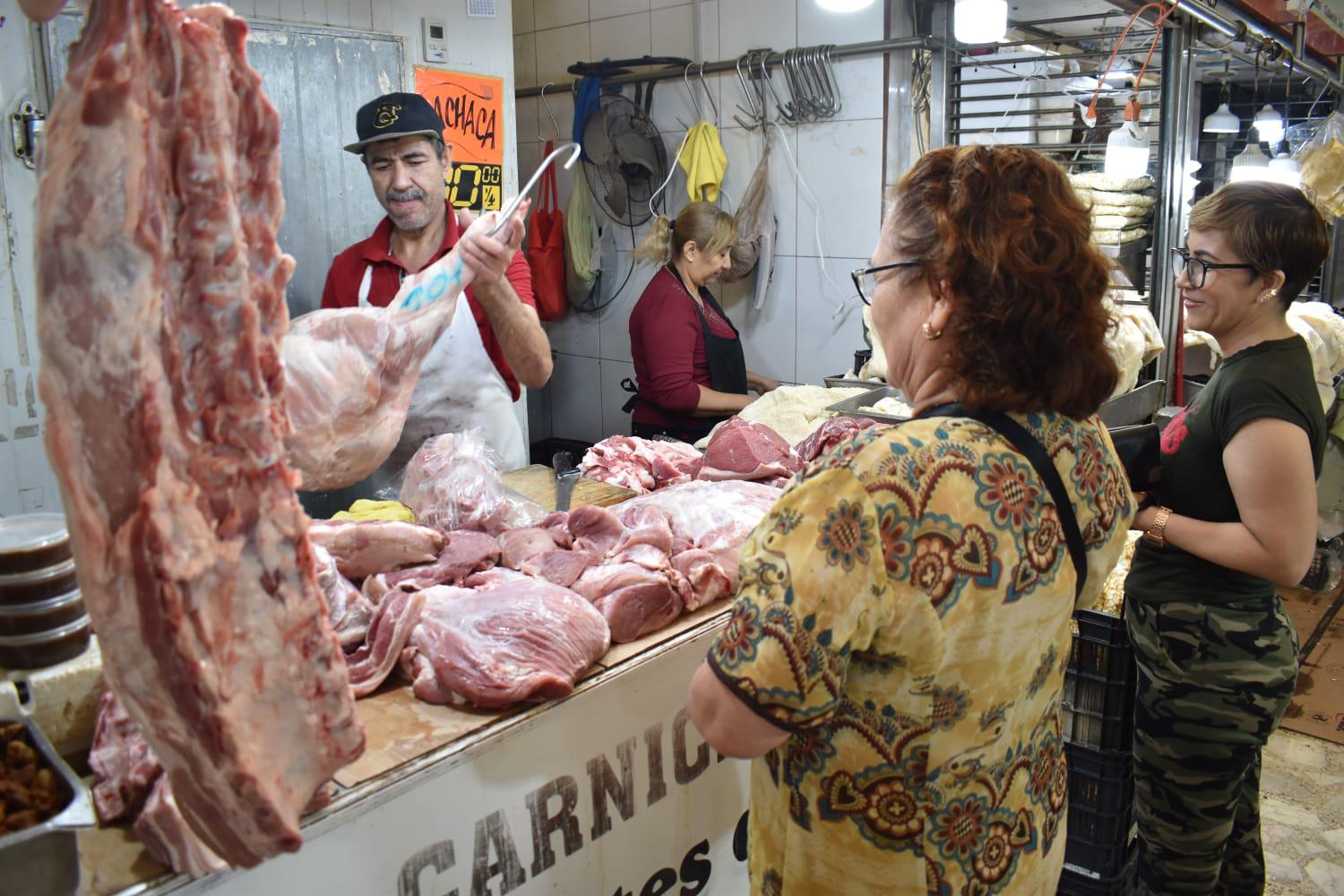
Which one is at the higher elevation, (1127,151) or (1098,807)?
(1127,151)

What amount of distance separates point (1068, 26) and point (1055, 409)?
559cm

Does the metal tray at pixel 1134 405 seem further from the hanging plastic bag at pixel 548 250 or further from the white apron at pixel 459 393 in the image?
the hanging plastic bag at pixel 548 250

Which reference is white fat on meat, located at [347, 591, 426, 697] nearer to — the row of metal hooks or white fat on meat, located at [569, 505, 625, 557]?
white fat on meat, located at [569, 505, 625, 557]

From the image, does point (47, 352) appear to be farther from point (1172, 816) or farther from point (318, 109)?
point (318, 109)

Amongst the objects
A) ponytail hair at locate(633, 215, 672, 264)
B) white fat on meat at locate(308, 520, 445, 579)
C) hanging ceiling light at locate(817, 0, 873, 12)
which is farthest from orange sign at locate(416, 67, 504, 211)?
white fat on meat at locate(308, 520, 445, 579)

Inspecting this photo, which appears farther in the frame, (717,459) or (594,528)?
(717,459)

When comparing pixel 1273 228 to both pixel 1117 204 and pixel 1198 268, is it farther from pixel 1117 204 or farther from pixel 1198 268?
pixel 1117 204

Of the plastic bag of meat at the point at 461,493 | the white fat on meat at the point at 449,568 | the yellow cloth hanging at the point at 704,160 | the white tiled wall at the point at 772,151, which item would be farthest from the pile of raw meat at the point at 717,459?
the yellow cloth hanging at the point at 704,160

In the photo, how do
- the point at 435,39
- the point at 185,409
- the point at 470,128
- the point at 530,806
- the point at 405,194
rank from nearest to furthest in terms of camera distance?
1. the point at 185,409
2. the point at 530,806
3. the point at 405,194
4. the point at 435,39
5. the point at 470,128

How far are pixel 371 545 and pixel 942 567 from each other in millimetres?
1313

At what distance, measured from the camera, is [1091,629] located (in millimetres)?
2910

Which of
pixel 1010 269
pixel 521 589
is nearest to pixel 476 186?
pixel 521 589

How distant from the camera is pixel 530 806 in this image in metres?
1.90

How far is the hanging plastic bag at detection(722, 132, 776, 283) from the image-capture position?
20.3 feet
